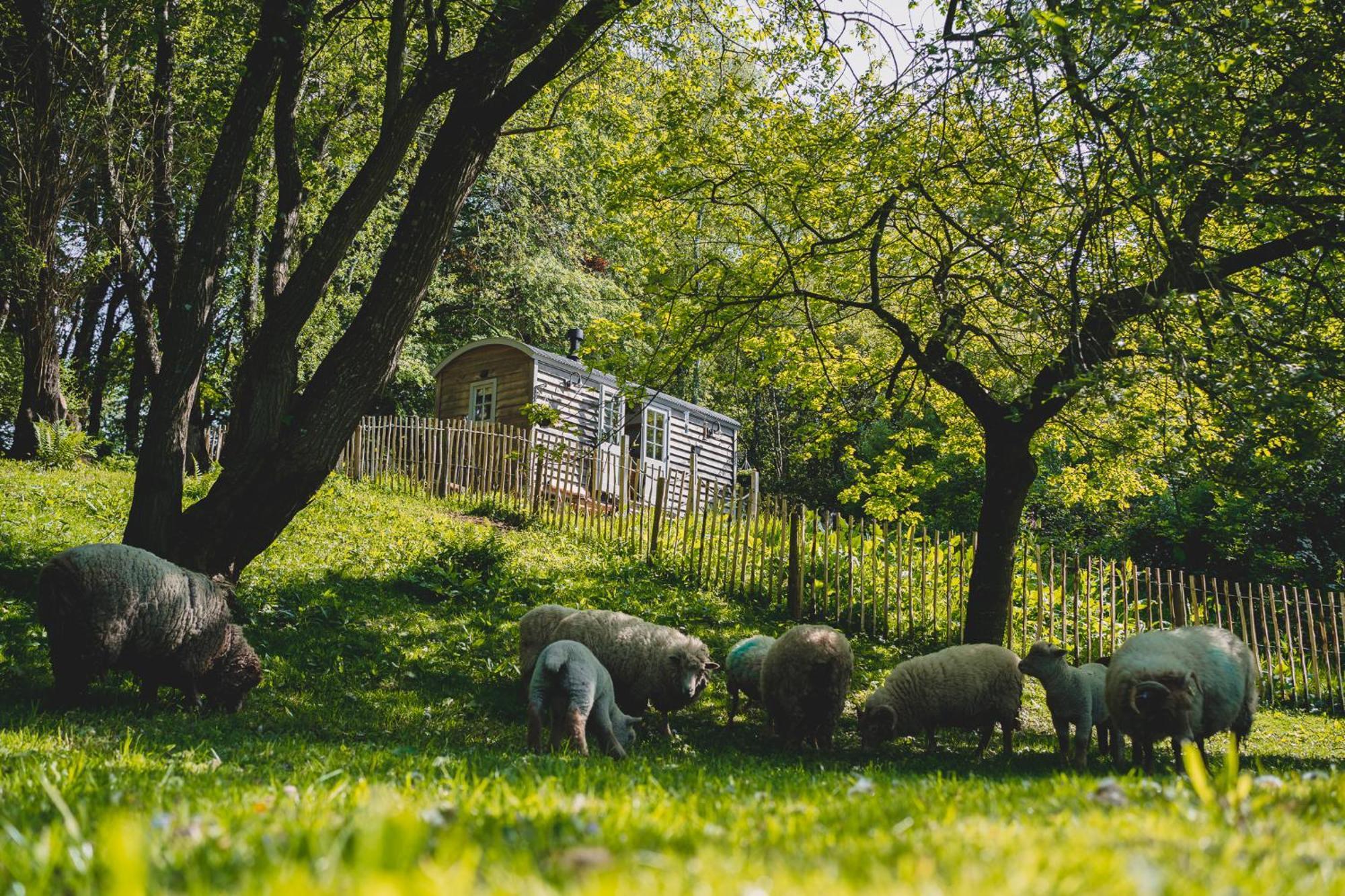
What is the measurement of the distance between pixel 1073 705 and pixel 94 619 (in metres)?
8.54

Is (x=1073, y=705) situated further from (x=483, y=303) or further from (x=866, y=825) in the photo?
(x=483, y=303)

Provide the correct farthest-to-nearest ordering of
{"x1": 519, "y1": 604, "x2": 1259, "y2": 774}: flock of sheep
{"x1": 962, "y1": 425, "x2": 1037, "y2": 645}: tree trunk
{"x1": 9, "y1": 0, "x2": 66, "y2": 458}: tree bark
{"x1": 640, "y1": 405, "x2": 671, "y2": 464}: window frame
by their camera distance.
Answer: {"x1": 640, "y1": 405, "x2": 671, "y2": 464}: window frame
{"x1": 9, "y1": 0, "x2": 66, "y2": 458}: tree bark
{"x1": 962, "y1": 425, "x2": 1037, "y2": 645}: tree trunk
{"x1": 519, "y1": 604, "x2": 1259, "y2": 774}: flock of sheep

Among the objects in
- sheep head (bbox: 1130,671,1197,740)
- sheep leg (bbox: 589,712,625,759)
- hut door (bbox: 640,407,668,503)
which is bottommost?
Result: sheep leg (bbox: 589,712,625,759)

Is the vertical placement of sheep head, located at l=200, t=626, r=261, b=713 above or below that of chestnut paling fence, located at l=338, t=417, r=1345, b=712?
below

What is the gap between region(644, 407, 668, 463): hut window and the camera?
3194 cm

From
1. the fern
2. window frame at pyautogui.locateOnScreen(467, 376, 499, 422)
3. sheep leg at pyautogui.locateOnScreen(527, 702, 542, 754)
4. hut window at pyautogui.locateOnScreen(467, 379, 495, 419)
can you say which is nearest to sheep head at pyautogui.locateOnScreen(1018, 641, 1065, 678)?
sheep leg at pyautogui.locateOnScreen(527, 702, 542, 754)

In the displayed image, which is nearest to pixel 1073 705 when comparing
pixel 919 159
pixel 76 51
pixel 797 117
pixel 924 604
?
pixel 924 604

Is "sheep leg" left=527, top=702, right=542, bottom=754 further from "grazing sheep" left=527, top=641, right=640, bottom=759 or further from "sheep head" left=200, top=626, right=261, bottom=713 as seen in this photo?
"sheep head" left=200, top=626, right=261, bottom=713

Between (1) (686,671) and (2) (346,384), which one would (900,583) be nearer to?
(1) (686,671)

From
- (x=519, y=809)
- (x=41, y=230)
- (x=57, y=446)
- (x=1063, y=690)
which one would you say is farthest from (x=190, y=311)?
(x=41, y=230)

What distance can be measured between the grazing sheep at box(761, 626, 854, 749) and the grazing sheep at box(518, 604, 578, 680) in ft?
7.15

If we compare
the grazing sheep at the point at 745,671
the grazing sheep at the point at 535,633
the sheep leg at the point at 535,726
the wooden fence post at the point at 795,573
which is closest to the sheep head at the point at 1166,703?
the grazing sheep at the point at 745,671

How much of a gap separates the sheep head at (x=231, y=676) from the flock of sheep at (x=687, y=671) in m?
0.01

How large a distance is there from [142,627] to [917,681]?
23.0 ft
